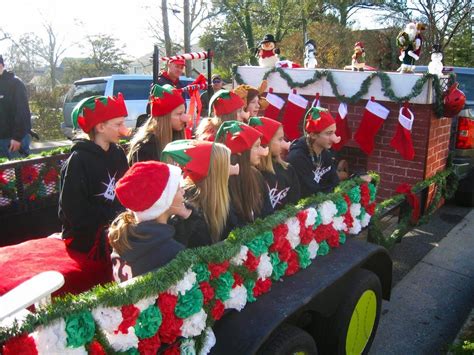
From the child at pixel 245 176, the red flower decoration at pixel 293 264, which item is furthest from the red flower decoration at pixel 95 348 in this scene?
the child at pixel 245 176

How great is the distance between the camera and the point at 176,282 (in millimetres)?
1571

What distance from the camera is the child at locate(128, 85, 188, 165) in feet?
11.0

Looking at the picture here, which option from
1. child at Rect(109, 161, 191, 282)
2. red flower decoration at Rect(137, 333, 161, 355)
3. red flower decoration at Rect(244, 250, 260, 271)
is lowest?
red flower decoration at Rect(137, 333, 161, 355)

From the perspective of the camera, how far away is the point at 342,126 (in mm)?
4676

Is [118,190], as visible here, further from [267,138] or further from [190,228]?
[267,138]

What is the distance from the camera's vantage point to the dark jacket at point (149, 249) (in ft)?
5.65

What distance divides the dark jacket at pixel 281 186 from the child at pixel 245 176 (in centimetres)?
20

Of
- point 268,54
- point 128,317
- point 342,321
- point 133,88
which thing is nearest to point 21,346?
point 128,317

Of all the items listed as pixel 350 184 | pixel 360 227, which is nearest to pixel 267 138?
pixel 350 184

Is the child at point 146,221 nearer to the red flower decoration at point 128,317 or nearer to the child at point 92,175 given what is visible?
the red flower decoration at point 128,317

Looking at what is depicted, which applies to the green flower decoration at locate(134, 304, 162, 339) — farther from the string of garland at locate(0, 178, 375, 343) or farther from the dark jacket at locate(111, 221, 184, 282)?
the dark jacket at locate(111, 221, 184, 282)

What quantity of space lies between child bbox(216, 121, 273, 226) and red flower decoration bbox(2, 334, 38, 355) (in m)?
1.41

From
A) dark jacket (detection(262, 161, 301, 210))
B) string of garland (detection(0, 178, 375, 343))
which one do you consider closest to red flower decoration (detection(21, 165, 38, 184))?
dark jacket (detection(262, 161, 301, 210))

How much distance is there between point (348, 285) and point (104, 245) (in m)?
1.39
